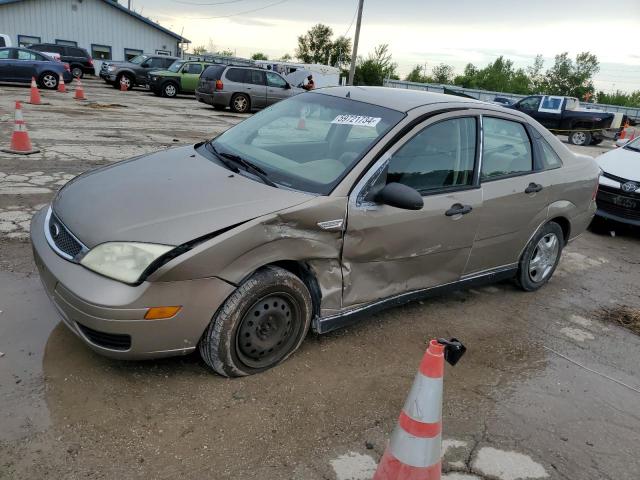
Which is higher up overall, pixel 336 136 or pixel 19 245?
pixel 336 136

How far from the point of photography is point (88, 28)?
33656mm

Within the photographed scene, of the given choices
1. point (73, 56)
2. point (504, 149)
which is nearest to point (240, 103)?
point (73, 56)

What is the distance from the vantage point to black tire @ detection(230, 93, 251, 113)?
18328mm

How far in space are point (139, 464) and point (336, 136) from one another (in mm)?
2315

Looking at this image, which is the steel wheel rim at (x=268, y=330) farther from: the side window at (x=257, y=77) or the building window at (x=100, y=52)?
the building window at (x=100, y=52)

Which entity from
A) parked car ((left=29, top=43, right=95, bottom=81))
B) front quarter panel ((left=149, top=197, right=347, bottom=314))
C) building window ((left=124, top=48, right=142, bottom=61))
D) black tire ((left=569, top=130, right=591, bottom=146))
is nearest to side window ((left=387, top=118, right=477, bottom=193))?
front quarter panel ((left=149, top=197, right=347, bottom=314))

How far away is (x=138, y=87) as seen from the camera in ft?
86.8

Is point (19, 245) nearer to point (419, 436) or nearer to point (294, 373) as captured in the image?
point (294, 373)

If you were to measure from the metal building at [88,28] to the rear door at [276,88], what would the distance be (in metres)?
18.9

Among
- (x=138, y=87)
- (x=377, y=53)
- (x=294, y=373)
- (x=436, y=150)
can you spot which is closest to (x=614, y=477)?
(x=294, y=373)

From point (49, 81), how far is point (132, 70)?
16.1ft

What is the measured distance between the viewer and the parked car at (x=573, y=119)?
19.8 m

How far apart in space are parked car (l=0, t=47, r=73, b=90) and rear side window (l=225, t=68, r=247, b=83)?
7.01m

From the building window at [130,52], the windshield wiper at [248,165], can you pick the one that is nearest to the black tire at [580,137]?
the windshield wiper at [248,165]
